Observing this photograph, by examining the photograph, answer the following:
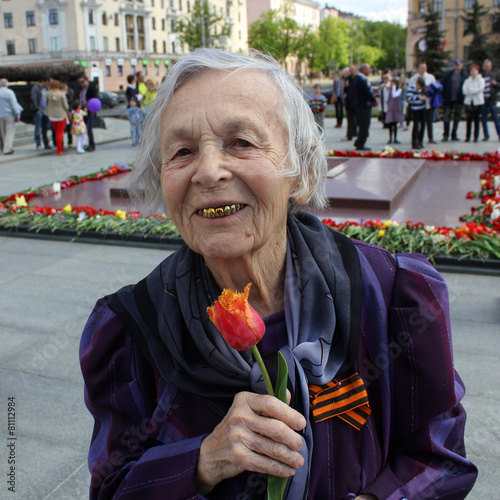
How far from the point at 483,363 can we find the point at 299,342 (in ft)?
9.36

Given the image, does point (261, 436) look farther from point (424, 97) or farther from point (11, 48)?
point (11, 48)

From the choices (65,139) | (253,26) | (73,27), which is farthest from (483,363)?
(253,26)

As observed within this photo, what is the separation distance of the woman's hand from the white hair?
58 cm

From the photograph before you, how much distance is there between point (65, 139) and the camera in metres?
19.3

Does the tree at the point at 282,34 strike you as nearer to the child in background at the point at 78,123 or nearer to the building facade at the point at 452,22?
the building facade at the point at 452,22

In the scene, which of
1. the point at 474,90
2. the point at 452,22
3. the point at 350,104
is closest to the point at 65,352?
the point at 350,104

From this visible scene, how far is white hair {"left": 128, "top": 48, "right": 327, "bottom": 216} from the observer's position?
147 cm

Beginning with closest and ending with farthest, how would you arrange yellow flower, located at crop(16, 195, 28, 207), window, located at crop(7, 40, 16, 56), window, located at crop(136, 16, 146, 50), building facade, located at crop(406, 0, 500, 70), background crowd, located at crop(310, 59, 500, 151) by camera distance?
yellow flower, located at crop(16, 195, 28, 207), background crowd, located at crop(310, 59, 500, 151), building facade, located at crop(406, 0, 500, 70), window, located at crop(7, 40, 16, 56), window, located at crop(136, 16, 146, 50)

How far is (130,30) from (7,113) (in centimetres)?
5742

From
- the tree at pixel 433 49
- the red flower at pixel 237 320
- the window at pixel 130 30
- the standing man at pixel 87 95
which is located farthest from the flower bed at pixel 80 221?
the window at pixel 130 30

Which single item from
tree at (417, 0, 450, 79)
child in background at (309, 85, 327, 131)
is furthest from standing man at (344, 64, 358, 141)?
tree at (417, 0, 450, 79)

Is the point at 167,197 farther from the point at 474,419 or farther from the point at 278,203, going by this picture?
the point at 474,419

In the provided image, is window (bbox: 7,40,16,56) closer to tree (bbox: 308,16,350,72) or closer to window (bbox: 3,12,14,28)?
window (bbox: 3,12,14,28)

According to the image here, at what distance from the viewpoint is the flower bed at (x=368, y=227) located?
605 centimetres
